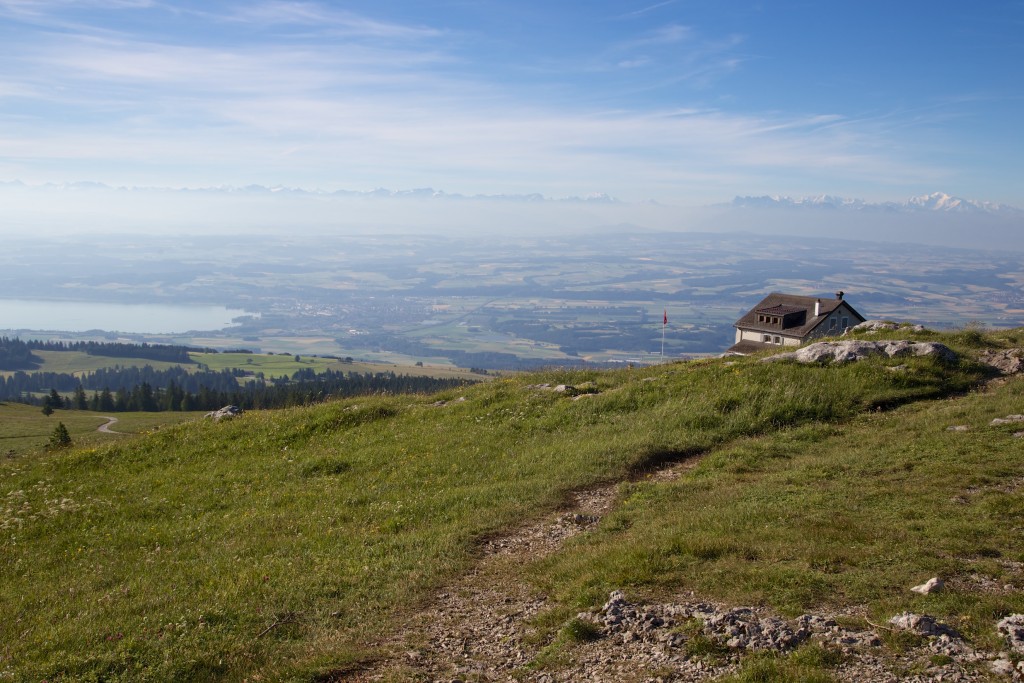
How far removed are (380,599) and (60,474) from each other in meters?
16.4

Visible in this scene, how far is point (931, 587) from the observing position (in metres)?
8.49

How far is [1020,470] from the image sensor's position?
42.5 feet

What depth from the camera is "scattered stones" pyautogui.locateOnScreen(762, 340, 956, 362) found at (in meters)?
22.5

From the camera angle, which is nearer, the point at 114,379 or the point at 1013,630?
the point at 1013,630

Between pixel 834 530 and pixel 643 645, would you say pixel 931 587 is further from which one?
pixel 643 645

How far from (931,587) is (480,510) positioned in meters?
8.89

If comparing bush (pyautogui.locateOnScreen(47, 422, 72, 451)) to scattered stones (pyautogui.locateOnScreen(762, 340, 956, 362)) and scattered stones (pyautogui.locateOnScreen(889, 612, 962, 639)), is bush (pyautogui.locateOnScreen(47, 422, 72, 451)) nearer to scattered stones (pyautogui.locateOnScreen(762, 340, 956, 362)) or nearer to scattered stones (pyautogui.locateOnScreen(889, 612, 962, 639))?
scattered stones (pyautogui.locateOnScreen(762, 340, 956, 362))

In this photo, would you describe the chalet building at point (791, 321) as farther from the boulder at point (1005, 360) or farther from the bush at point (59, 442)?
the bush at point (59, 442)

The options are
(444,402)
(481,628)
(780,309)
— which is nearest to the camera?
(481,628)

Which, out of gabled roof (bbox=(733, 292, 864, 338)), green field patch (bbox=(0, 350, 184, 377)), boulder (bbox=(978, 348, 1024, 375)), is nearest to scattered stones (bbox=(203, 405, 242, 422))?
boulder (bbox=(978, 348, 1024, 375))

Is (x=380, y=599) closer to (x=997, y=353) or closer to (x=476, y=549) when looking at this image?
(x=476, y=549)

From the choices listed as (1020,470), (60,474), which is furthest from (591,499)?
(60,474)

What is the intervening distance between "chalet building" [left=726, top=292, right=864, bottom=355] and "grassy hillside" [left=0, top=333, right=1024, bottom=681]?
27964 mm

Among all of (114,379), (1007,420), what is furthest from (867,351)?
(114,379)
